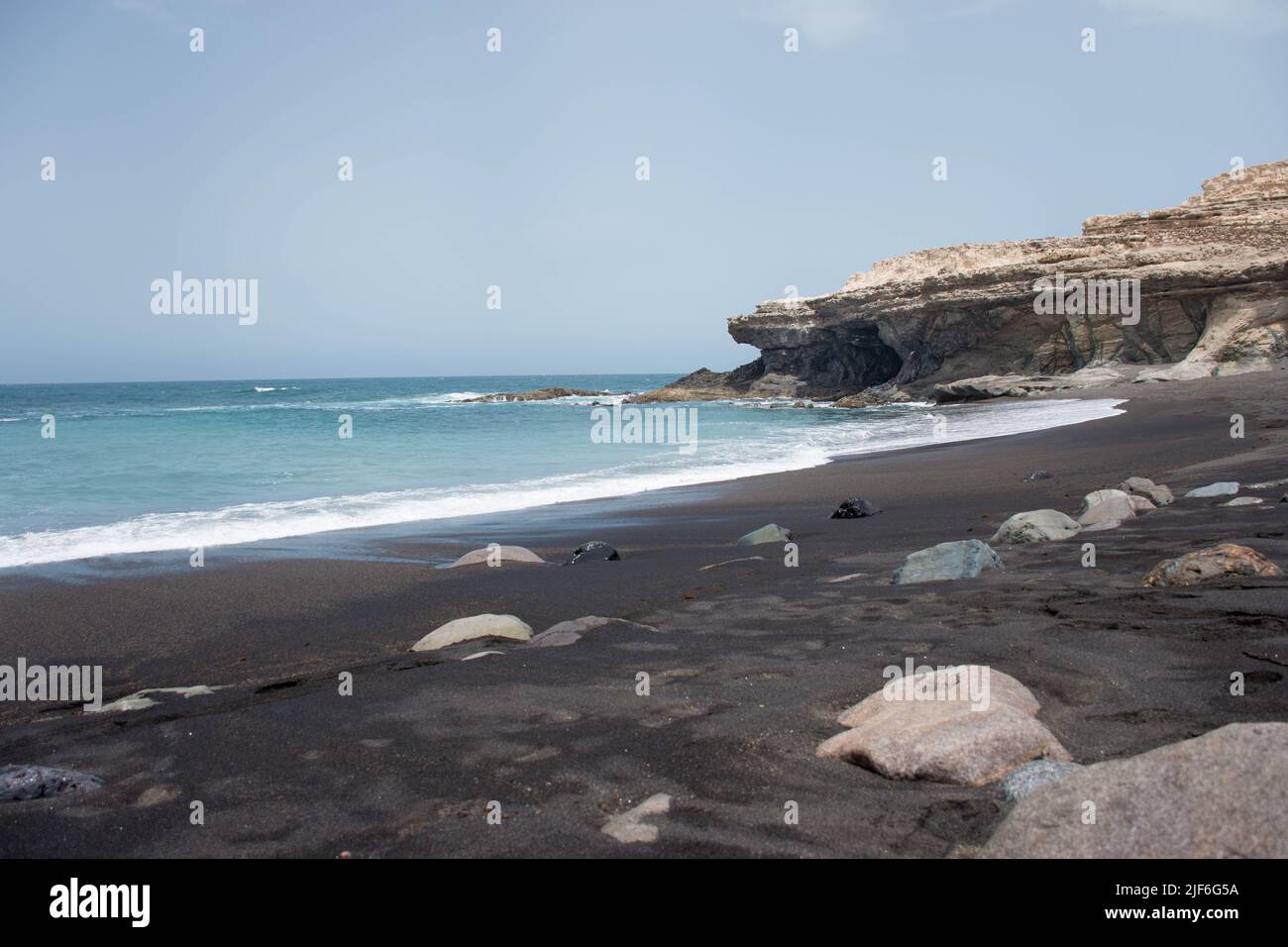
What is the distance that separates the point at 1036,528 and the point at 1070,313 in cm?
3553

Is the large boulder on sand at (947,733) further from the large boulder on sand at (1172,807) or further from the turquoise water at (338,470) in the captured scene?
the turquoise water at (338,470)

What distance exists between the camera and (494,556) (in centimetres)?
789

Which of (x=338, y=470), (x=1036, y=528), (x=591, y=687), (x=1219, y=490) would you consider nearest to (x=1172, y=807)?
(x=591, y=687)

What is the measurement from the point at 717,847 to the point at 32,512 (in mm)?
12689

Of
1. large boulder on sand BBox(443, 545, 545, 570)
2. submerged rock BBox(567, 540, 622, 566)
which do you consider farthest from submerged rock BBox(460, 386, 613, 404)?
submerged rock BBox(567, 540, 622, 566)

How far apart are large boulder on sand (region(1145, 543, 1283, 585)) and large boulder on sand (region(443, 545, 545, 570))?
17.1ft

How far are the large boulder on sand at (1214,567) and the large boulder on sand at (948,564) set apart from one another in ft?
3.41

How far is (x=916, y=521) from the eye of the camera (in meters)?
9.03

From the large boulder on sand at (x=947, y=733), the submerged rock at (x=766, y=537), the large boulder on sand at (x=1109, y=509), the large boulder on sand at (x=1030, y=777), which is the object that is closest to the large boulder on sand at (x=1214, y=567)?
the large boulder on sand at (x=947, y=733)

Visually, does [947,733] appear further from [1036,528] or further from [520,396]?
[520,396]
